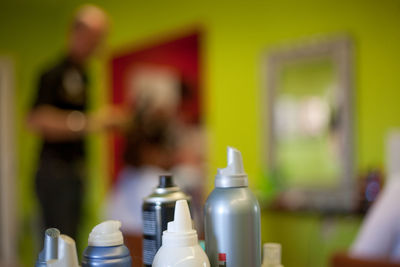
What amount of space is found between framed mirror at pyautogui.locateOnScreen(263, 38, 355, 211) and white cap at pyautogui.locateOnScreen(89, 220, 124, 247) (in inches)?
103

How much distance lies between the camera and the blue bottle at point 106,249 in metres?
0.72

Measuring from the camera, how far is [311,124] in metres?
3.37

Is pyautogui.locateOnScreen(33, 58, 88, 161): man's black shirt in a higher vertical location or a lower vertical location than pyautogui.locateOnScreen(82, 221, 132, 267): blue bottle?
higher

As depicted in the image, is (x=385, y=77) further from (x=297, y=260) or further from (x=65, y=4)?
(x=65, y=4)

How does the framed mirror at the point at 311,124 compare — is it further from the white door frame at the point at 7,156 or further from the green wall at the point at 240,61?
the white door frame at the point at 7,156

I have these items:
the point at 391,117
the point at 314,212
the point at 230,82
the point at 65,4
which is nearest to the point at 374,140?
the point at 391,117

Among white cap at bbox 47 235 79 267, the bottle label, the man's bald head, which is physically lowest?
the bottle label

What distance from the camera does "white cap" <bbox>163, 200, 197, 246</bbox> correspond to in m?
0.72

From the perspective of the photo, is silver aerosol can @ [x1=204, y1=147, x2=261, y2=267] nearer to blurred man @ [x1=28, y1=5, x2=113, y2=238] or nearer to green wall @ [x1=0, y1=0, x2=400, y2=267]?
blurred man @ [x1=28, y1=5, x2=113, y2=238]

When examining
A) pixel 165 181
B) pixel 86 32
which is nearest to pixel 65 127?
pixel 86 32

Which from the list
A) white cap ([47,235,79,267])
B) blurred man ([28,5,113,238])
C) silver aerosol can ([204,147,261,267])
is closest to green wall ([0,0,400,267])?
blurred man ([28,5,113,238])

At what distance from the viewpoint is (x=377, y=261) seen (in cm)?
166

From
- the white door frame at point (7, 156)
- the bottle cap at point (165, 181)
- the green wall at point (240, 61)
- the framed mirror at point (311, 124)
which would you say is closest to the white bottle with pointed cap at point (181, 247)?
the bottle cap at point (165, 181)

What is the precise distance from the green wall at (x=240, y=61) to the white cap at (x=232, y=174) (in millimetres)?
1864
